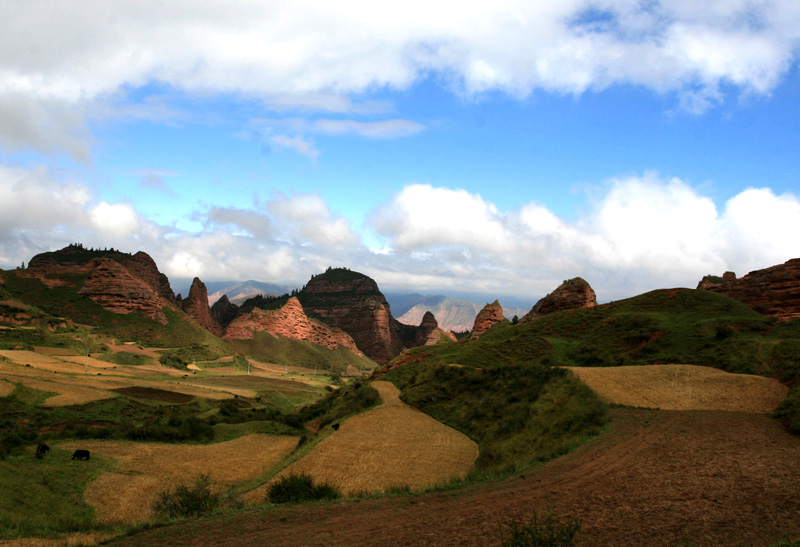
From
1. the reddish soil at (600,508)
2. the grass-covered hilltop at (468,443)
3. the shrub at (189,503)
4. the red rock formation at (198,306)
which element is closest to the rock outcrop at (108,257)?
the red rock formation at (198,306)

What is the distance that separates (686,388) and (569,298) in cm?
4366

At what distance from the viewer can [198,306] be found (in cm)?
18900

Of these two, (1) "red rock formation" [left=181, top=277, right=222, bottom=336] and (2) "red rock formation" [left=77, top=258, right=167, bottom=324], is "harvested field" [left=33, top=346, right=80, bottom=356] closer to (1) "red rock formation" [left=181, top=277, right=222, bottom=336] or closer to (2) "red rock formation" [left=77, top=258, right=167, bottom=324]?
(2) "red rock formation" [left=77, top=258, right=167, bottom=324]

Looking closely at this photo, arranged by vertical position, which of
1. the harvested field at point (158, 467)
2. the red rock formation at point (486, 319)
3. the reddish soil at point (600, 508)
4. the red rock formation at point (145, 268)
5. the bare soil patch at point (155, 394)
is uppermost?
the red rock formation at point (145, 268)

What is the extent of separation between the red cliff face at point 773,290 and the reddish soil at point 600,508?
4621 cm

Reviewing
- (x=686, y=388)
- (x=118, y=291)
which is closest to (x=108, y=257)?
(x=118, y=291)

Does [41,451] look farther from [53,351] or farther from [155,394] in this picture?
[53,351]

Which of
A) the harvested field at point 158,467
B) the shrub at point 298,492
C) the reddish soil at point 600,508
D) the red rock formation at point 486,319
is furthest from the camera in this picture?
the red rock formation at point 486,319

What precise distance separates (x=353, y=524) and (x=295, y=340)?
184368 mm

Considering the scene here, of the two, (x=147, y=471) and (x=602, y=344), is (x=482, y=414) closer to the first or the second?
(x=602, y=344)

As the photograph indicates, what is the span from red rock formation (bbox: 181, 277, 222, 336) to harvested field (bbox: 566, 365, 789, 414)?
174107mm

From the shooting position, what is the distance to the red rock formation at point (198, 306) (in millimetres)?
185938

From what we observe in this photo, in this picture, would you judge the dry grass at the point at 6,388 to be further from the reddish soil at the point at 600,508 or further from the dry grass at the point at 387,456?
the reddish soil at the point at 600,508

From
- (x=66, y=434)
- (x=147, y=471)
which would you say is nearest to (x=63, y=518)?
(x=147, y=471)
